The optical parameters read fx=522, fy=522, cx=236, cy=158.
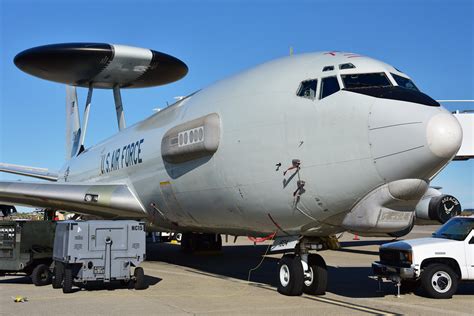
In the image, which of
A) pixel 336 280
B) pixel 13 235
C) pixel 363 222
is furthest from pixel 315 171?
pixel 13 235

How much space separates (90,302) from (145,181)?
5.94m

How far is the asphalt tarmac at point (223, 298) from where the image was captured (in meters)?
9.54

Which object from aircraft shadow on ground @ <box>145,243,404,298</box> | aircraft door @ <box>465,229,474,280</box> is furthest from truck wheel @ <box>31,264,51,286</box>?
aircraft door @ <box>465,229,474,280</box>

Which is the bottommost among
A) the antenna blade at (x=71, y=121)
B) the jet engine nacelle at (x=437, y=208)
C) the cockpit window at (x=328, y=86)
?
the jet engine nacelle at (x=437, y=208)

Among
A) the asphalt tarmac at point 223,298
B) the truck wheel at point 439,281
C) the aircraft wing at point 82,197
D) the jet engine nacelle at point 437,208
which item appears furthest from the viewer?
the aircraft wing at point 82,197

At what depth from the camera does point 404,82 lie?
34.9 feet

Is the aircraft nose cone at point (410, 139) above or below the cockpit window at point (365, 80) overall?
below

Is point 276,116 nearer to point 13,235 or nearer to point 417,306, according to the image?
point 417,306

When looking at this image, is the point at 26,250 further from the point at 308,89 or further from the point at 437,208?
the point at 437,208

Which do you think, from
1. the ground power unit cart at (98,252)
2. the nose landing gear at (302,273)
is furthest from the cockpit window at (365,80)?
the ground power unit cart at (98,252)

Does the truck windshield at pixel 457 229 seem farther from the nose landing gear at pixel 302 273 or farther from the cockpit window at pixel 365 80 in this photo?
the cockpit window at pixel 365 80

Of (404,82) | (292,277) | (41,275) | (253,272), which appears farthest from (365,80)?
(41,275)

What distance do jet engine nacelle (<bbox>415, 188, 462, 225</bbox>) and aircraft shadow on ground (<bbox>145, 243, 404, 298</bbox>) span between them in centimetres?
246

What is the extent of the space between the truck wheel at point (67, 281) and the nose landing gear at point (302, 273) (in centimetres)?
481
